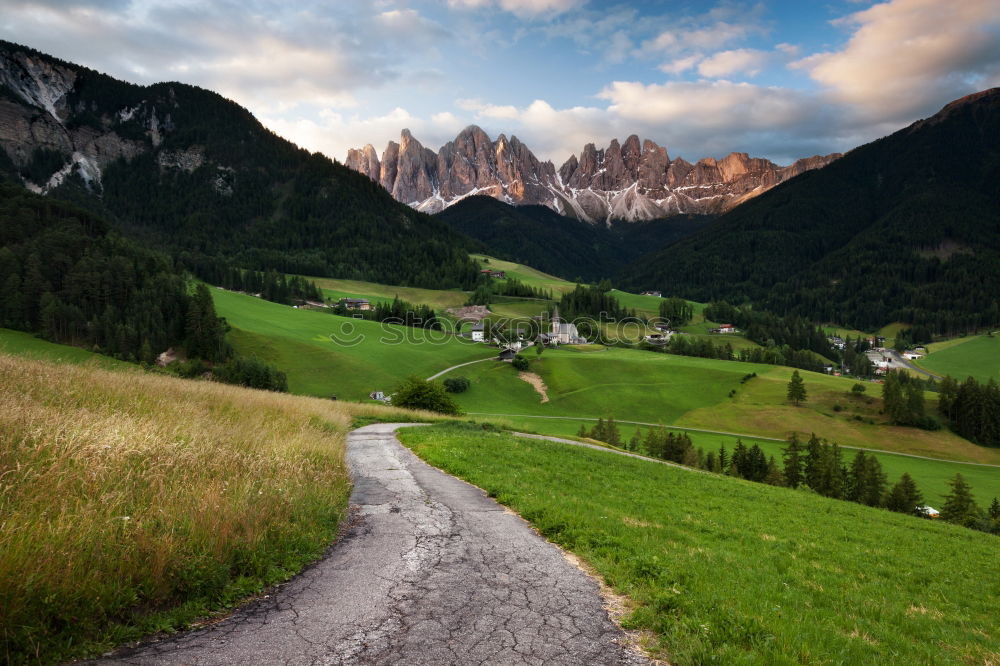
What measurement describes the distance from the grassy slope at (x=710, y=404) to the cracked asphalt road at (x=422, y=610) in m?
60.3

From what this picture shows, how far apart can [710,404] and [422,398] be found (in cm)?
6688

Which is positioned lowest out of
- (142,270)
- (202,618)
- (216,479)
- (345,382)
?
(345,382)

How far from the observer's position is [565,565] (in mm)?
8828

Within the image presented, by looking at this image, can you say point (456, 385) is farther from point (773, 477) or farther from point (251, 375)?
point (773, 477)

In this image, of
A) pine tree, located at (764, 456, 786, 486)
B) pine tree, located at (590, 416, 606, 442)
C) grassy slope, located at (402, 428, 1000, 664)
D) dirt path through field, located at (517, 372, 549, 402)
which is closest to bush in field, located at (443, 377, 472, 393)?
dirt path through field, located at (517, 372, 549, 402)

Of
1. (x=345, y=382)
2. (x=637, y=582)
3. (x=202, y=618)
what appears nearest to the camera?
(x=202, y=618)

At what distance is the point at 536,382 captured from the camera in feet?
341

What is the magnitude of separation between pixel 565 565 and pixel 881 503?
59.8 m

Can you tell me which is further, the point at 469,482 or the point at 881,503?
the point at 881,503

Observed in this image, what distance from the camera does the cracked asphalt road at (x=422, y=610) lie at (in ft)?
17.6

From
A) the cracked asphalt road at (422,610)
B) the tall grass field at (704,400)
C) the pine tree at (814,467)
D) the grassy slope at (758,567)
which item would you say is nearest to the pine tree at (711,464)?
the pine tree at (814,467)

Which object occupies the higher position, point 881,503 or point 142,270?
point 142,270

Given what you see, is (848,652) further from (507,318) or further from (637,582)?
(507,318)

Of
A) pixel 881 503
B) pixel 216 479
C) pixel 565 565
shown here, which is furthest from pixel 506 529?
pixel 881 503
